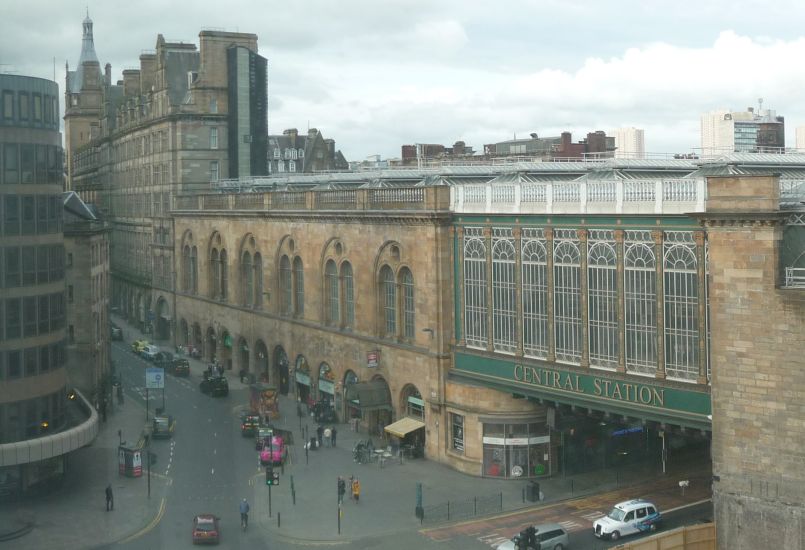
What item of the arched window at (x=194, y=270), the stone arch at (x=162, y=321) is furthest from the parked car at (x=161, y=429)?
the stone arch at (x=162, y=321)

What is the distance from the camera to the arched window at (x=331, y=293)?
68625 millimetres

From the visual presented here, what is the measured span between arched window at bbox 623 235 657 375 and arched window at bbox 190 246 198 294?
57613 millimetres

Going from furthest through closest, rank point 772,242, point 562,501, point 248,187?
1. point 248,187
2. point 562,501
3. point 772,242

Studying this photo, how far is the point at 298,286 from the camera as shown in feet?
244

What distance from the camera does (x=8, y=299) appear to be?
163 ft

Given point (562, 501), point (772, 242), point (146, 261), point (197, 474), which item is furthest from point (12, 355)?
point (146, 261)

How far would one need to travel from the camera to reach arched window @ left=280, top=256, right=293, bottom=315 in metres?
75.9

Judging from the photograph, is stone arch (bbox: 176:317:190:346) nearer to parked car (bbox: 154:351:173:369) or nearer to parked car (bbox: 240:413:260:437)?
parked car (bbox: 154:351:173:369)

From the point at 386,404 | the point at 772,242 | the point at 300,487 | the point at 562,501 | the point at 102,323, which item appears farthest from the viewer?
the point at 102,323

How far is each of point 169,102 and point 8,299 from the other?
5351 centimetres

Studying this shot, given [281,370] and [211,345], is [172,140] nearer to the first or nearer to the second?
[211,345]

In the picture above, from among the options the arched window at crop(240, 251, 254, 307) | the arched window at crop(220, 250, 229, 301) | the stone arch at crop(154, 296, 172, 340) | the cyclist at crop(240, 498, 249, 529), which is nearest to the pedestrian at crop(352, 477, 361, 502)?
the cyclist at crop(240, 498, 249, 529)

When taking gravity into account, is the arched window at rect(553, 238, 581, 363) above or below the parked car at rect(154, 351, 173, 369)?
above

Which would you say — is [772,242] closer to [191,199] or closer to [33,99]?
[33,99]
